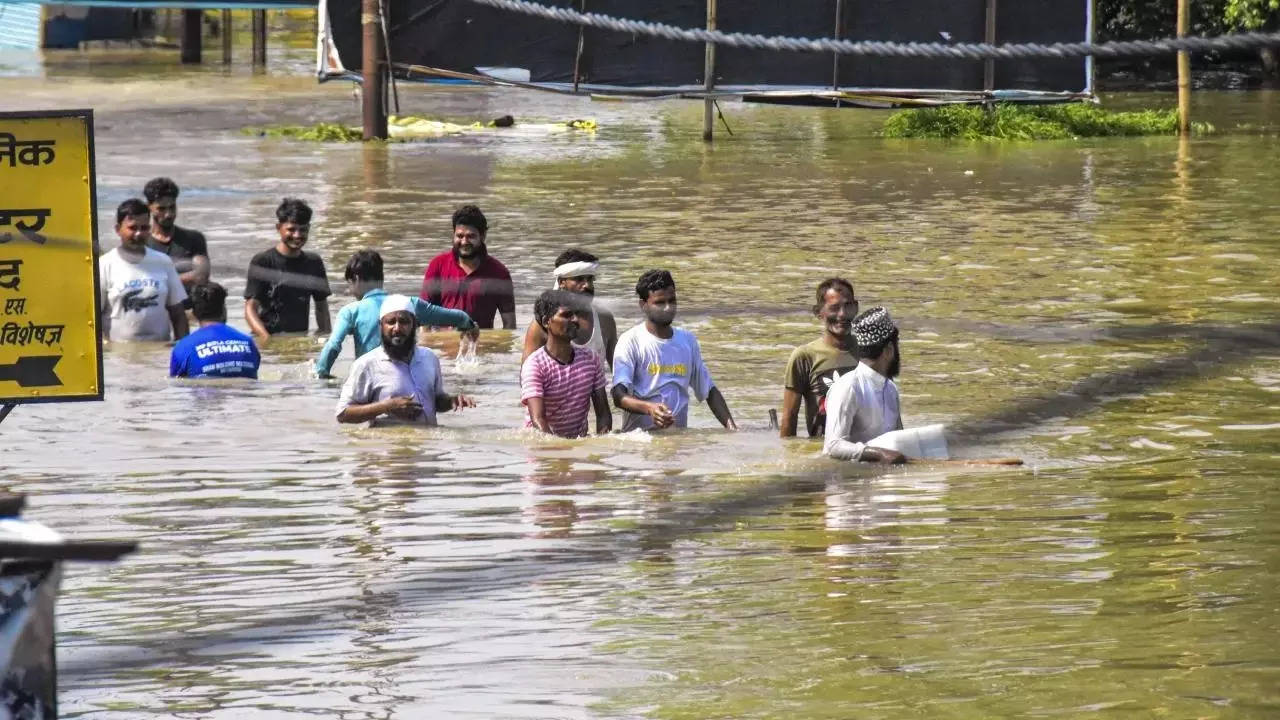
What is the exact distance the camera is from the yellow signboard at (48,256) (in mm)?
7051

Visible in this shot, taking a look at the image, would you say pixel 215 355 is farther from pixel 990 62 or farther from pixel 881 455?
pixel 990 62

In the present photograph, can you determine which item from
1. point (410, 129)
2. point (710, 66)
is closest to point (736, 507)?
point (710, 66)

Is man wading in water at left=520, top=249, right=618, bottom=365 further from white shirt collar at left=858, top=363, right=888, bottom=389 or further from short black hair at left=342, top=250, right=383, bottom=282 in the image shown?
white shirt collar at left=858, top=363, right=888, bottom=389

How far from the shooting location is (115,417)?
12930 mm

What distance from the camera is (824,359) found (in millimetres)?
11266

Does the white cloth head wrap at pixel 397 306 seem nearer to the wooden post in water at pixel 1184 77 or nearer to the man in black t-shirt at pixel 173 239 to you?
the man in black t-shirt at pixel 173 239

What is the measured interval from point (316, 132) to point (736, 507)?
2161cm

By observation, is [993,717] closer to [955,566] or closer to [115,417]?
[955,566]

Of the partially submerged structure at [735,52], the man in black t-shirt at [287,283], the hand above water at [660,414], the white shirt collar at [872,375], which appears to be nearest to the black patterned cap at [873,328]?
the white shirt collar at [872,375]

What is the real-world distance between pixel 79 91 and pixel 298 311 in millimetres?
25009

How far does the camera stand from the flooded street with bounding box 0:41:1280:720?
6801mm

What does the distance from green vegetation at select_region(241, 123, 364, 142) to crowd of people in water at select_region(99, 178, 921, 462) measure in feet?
51.0

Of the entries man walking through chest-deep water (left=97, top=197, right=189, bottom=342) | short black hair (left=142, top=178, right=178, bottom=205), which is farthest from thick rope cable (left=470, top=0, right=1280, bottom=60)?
short black hair (left=142, top=178, right=178, bottom=205)

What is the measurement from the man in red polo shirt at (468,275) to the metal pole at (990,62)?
15187 mm
